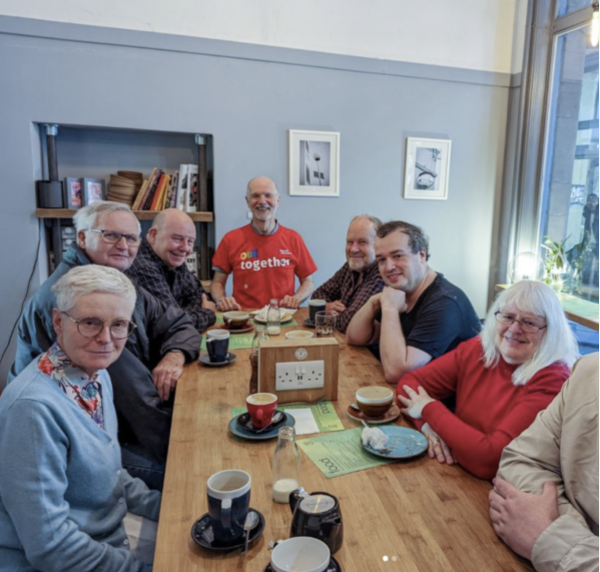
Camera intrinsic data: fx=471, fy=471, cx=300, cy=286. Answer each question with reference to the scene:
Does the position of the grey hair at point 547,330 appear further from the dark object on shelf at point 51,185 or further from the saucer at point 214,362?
the dark object on shelf at point 51,185

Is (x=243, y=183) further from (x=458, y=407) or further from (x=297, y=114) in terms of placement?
(x=458, y=407)

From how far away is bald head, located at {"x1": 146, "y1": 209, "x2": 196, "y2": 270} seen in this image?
2486mm

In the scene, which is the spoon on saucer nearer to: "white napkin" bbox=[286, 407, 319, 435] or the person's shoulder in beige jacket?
"white napkin" bbox=[286, 407, 319, 435]

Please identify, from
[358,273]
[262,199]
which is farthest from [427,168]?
[358,273]

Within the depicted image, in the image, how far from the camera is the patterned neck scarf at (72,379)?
3.78ft

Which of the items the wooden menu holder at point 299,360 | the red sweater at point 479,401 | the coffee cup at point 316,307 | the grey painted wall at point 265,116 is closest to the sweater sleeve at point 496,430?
the red sweater at point 479,401

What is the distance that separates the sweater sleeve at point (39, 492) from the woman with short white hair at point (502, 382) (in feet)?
2.90

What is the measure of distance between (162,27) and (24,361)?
261cm

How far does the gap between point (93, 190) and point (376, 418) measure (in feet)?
9.05

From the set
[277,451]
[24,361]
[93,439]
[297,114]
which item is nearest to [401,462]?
[277,451]

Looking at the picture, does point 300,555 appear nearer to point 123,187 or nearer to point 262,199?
point 262,199

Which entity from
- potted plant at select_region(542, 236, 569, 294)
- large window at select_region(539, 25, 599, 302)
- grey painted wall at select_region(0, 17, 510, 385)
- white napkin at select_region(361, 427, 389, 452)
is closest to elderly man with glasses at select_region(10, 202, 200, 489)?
white napkin at select_region(361, 427, 389, 452)

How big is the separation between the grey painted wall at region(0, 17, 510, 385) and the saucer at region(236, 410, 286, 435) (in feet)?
7.86

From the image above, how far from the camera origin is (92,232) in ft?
6.22
